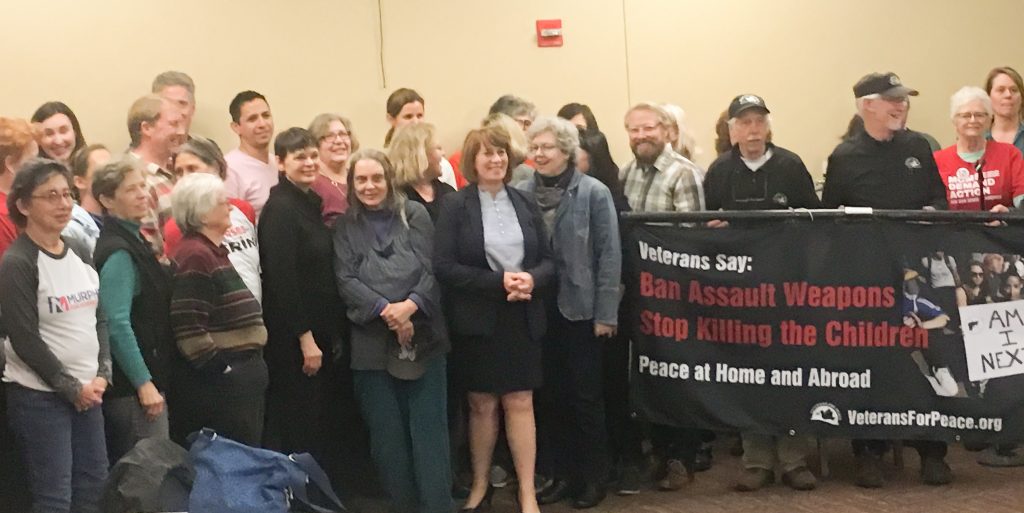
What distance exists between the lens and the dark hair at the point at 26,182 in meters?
3.62

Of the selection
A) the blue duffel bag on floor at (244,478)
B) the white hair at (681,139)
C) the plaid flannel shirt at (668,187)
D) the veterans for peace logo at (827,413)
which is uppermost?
the white hair at (681,139)

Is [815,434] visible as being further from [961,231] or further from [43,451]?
[43,451]

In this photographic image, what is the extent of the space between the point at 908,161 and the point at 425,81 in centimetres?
275

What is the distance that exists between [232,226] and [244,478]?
1.28 meters

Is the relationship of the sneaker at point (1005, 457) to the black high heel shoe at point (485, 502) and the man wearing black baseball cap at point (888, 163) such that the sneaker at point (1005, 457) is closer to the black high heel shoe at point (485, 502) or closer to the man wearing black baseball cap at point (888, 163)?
the man wearing black baseball cap at point (888, 163)

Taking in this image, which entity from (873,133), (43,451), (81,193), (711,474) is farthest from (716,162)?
(43,451)

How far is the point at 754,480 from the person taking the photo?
478 cm

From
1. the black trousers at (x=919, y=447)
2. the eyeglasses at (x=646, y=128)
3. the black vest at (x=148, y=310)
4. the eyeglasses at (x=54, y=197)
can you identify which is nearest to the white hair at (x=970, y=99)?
the eyeglasses at (x=646, y=128)

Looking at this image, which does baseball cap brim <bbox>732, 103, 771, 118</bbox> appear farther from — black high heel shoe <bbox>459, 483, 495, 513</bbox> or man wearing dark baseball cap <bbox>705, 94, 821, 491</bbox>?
black high heel shoe <bbox>459, 483, 495, 513</bbox>

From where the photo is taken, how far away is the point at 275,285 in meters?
4.39

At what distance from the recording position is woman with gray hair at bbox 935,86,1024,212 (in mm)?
5199

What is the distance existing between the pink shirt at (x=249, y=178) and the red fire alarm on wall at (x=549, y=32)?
207cm

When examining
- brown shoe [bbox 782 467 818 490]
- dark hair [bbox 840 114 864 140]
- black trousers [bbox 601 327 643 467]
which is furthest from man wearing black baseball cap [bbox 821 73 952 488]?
dark hair [bbox 840 114 864 140]

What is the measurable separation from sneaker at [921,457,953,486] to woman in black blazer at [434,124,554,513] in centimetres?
164
